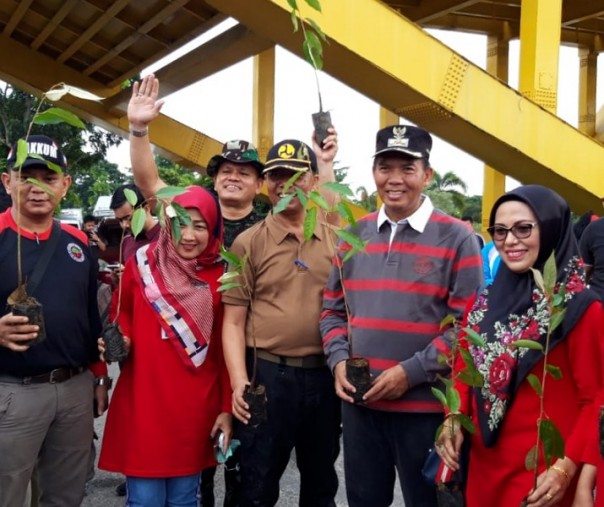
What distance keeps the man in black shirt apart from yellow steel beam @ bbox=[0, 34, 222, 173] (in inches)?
295

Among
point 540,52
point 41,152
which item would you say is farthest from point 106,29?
point 41,152

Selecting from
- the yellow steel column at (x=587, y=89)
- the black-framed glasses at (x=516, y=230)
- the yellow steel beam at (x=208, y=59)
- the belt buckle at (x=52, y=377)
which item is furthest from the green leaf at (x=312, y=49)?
the yellow steel column at (x=587, y=89)

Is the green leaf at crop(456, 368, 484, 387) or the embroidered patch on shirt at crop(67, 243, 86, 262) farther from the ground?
the embroidered patch on shirt at crop(67, 243, 86, 262)

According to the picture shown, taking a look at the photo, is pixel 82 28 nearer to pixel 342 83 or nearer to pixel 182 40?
pixel 182 40

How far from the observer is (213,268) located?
304cm

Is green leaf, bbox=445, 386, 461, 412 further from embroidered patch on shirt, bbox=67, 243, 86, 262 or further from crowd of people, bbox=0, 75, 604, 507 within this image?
embroidered patch on shirt, bbox=67, 243, 86, 262

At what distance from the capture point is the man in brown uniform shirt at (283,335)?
2947 millimetres

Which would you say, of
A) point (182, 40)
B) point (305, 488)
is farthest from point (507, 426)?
point (182, 40)

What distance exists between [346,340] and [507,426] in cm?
78

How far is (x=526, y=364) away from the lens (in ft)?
6.93

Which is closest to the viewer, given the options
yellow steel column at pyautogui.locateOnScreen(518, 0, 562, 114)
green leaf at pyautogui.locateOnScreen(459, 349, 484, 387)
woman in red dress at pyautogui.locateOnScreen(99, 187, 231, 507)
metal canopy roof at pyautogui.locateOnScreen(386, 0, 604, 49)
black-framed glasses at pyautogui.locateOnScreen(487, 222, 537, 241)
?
green leaf at pyautogui.locateOnScreen(459, 349, 484, 387)

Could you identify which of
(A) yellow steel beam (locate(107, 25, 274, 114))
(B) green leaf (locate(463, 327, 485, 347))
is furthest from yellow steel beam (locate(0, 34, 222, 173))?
(B) green leaf (locate(463, 327, 485, 347))

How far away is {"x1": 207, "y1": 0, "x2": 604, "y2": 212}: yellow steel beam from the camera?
584 cm

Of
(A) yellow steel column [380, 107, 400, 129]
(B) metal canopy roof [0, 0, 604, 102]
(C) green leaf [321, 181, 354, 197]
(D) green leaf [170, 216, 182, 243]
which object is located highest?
(B) metal canopy roof [0, 0, 604, 102]
